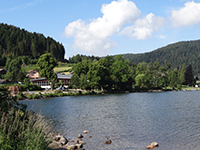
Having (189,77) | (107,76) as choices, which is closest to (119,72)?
(107,76)

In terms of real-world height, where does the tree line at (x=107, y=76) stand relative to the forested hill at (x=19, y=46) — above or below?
below

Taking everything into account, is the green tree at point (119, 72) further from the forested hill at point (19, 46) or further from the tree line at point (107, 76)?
the forested hill at point (19, 46)

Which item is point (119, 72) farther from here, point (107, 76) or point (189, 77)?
point (189, 77)

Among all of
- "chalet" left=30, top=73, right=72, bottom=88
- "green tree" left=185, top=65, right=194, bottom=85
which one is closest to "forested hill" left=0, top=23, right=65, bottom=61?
"chalet" left=30, top=73, right=72, bottom=88

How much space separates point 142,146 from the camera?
1797 centimetres

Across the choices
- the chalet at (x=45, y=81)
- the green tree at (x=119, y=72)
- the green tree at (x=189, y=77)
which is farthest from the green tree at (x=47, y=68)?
the green tree at (x=189, y=77)

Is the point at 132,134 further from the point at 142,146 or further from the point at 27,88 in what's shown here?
the point at 27,88

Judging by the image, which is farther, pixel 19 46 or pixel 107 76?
pixel 19 46

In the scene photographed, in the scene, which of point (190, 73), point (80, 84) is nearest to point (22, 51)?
point (80, 84)

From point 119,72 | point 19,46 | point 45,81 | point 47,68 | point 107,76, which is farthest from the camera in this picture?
point 19,46

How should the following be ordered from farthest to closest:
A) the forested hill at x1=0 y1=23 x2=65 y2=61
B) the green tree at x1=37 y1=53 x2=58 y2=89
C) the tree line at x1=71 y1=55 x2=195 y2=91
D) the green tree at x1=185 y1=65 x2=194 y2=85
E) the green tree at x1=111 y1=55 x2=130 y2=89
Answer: the forested hill at x1=0 y1=23 x2=65 y2=61
the green tree at x1=185 y1=65 x2=194 y2=85
the green tree at x1=111 y1=55 x2=130 y2=89
the tree line at x1=71 y1=55 x2=195 y2=91
the green tree at x1=37 y1=53 x2=58 y2=89

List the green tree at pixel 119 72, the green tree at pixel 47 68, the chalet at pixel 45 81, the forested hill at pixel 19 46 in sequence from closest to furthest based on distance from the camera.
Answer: the green tree at pixel 47 68, the green tree at pixel 119 72, the chalet at pixel 45 81, the forested hill at pixel 19 46

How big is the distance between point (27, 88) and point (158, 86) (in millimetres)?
74055

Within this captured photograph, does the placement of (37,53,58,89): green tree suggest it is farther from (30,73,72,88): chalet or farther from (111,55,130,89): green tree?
(111,55,130,89): green tree
